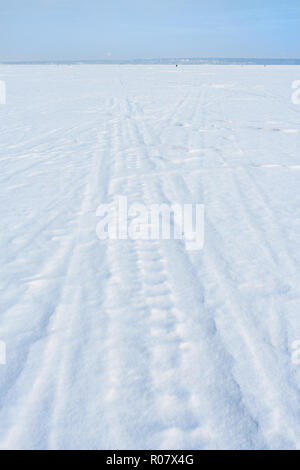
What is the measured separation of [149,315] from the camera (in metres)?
2.26

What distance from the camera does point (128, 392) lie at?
5.75 ft

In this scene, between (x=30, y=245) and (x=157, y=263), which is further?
(x=30, y=245)

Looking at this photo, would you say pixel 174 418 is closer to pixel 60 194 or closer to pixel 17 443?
pixel 17 443

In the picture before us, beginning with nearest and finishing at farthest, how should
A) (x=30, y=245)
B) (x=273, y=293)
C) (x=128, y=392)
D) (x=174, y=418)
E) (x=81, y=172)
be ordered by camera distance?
(x=174, y=418) < (x=128, y=392) < (x=273, y=293) < (x=30, y=245) < (x=81, y=172)

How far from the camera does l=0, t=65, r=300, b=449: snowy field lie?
1613 mm

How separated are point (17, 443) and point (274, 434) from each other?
1148mm

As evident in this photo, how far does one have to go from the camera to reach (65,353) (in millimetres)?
1959

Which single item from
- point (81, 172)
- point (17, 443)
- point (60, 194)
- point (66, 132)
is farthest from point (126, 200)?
point (66, 132)

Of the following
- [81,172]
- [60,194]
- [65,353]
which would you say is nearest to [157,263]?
[65,353]

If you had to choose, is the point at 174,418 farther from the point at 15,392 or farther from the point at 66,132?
the point at 66,132

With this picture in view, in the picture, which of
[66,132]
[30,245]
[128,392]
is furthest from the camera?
[66,132]

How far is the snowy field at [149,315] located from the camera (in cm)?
161
